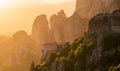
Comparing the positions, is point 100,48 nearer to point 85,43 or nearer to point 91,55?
point 91,55

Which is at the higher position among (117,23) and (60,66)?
(117,23)

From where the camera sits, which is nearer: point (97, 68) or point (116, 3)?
point (97, 68)

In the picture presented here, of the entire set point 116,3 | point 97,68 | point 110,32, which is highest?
point 116,3

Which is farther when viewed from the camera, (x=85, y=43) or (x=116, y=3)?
(x=116, y=3)

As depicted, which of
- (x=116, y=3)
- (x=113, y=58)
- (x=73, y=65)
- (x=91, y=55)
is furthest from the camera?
(x=116, y=3)

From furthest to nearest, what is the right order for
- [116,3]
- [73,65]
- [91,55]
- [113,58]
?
[116,3] → [73,65] → [91,55] → [113,58]

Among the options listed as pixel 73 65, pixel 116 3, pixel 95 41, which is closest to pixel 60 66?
pixel 73 65

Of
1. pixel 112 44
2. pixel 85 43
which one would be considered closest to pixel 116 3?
pixel 85 43

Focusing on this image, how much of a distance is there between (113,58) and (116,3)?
3439 inches

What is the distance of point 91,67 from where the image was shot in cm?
10069

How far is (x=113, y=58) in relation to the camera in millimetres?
97312

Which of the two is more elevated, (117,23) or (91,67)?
(117,23)

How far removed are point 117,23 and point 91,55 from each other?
372 inches

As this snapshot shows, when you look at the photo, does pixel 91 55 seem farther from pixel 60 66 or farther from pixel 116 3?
pixel 116 3
